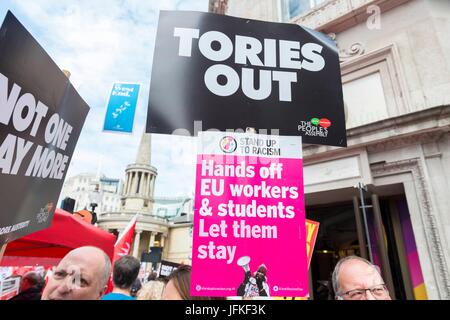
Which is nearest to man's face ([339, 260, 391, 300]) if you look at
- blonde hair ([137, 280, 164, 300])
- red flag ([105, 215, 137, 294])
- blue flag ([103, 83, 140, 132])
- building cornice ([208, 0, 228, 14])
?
blonde hair ([137, 280, 164, 300])

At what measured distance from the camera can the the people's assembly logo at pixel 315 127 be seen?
2.17 metres

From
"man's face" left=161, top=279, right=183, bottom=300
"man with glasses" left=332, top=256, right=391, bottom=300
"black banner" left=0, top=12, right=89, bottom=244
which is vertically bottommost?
"man's face" left=161, top=279, right=183, bottom=300

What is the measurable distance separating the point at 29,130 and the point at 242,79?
1495 mm

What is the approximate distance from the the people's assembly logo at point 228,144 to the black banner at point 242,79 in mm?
89

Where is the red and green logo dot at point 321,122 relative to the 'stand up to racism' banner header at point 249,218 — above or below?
above

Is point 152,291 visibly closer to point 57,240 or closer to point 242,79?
point 57,240

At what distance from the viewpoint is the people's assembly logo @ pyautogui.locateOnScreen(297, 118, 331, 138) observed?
217 cm

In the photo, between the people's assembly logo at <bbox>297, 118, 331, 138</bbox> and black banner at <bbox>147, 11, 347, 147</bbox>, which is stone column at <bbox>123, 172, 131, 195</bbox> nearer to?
black banner at <bbox>147, 11, 347, 147</bbox>

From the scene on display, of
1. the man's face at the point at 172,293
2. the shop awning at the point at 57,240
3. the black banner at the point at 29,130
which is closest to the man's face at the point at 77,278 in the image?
the black banner at the point at 29,130

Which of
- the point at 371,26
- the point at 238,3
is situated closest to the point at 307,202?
the point at 371,26

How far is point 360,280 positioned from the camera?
1.94 m

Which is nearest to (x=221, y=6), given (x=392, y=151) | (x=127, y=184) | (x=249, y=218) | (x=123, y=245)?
(x=392, y=151)

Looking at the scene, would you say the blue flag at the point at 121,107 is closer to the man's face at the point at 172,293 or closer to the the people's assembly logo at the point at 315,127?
the man's face at the point at 172,293
